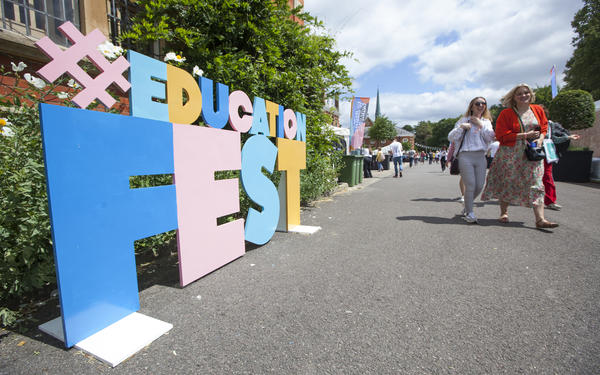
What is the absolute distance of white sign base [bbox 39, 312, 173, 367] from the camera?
1.72 metres

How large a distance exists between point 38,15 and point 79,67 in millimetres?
4843

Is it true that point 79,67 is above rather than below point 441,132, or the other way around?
below

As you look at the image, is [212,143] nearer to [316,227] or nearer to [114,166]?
[114,166]

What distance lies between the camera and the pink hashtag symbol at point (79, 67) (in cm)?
173

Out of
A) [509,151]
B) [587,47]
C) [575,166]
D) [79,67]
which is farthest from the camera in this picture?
[587,47]

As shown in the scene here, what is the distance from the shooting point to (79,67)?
187 centimetres

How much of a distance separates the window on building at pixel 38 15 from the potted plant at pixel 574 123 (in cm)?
1581

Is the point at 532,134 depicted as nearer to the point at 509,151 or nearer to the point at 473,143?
the point at 509,151

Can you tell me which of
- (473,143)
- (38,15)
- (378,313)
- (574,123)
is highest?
(38,15)

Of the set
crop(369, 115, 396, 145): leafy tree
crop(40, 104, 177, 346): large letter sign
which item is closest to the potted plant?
crop(40, 104, 177, 346): large letter sign

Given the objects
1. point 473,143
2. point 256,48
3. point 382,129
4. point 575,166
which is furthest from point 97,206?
point 382,129

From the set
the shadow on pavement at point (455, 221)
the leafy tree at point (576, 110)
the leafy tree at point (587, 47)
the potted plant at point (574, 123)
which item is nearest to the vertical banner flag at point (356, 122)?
the potted plant at point (574, 123)

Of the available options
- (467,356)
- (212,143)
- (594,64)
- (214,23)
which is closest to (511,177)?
(467,356)

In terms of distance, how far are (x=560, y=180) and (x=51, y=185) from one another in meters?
15.5
